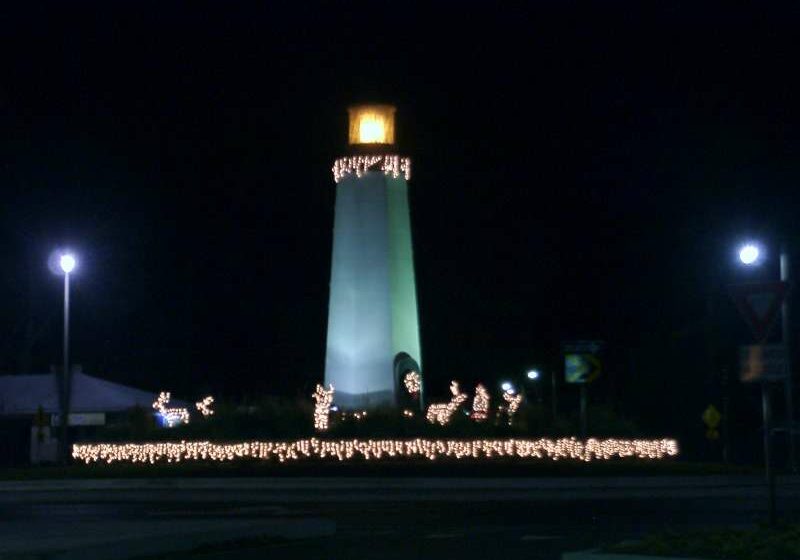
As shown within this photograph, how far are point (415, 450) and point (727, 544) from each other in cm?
2641

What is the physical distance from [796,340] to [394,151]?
22366mm

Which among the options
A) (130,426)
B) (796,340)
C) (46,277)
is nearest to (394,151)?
(130,426)

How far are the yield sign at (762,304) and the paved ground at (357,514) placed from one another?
169 inches

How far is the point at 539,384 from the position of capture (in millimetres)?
75188

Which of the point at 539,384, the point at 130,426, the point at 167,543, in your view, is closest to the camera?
the point at 167,543

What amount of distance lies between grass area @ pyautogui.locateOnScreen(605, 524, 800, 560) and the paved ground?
2652 mm

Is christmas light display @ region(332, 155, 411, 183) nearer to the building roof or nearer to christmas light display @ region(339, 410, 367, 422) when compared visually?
christmas light display @ region(339, 410, 367, 422)

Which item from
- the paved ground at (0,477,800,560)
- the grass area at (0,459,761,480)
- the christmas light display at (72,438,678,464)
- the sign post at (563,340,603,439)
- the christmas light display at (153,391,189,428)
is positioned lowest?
the paved ground at (0,477,800,560)

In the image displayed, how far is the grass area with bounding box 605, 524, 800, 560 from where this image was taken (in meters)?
15.8

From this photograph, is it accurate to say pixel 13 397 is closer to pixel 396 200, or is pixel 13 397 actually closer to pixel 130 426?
pixel 130 426

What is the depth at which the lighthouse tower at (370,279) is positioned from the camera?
48312mm

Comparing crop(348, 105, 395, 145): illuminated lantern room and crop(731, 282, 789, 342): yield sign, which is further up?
crop(348, 105, 395, 145): illuminated lantern room

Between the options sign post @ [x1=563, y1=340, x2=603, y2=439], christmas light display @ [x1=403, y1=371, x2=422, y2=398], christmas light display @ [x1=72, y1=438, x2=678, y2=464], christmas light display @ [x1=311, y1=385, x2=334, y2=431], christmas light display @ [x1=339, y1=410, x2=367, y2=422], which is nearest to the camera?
sign post @ [x1=563, y1=340, x2=603, y2=439]

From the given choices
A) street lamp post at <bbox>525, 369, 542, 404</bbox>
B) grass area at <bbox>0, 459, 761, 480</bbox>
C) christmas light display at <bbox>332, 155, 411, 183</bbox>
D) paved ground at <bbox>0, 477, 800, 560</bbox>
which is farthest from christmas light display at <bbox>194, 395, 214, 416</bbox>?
street lamp post at <bbox>525, 369, 542, 404</bbox>
